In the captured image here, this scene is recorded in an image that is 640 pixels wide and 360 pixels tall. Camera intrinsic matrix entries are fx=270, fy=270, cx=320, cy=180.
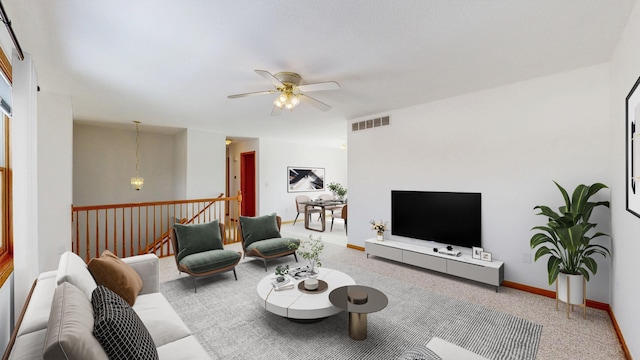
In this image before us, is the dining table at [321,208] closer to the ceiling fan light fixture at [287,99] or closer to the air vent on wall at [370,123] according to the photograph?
the air vent on wall at [370,123]

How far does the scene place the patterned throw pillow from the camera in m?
1.21

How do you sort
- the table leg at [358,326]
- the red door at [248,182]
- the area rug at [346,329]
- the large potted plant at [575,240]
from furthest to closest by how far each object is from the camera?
the red door at [248,182] < the large potted plant at [575,240] < the table leg at [358,326] < the area rug at [346,329]

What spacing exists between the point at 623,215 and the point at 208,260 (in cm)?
430

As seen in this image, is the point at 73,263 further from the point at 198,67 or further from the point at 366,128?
the point at 366,128

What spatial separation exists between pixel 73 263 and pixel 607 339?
14.5 ft

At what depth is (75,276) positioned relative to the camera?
1725mm

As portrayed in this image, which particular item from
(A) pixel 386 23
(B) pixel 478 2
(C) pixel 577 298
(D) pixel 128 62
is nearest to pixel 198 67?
(D) pixel 128 62

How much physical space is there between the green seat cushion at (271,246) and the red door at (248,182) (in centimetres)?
398

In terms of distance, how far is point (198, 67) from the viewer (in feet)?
9.56

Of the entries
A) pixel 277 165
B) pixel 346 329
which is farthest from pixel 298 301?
pixel 277 165

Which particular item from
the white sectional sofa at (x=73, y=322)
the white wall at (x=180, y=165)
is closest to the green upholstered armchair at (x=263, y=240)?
the white sectional sofa at (x=73, y=322)

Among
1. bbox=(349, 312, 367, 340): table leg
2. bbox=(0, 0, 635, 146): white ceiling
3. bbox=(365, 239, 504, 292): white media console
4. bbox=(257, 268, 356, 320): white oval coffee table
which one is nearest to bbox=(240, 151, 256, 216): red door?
bbox=(0, 0, 635, 146): white ceiling

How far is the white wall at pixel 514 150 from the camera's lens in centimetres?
300

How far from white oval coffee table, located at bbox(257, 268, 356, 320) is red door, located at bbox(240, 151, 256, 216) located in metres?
5.55
